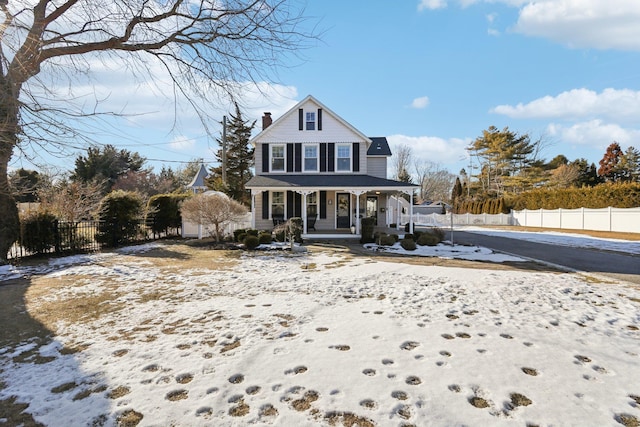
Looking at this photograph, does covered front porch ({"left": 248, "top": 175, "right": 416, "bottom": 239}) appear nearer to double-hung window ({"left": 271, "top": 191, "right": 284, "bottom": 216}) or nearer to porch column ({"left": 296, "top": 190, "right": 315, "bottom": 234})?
double-hung window ({"left": 271, "top": 191, "right": 284, "bottom": 216})

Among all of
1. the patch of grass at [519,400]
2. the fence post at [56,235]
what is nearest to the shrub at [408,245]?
the patch of grass at [519,400]

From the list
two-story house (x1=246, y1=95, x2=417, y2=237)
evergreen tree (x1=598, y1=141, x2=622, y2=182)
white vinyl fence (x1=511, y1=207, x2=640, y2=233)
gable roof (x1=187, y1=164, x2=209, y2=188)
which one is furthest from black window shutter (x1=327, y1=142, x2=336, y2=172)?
evergreen tree (x1=598, y1=141, x2=622, y2=182)

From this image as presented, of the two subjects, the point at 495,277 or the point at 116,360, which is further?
the point at 495,277

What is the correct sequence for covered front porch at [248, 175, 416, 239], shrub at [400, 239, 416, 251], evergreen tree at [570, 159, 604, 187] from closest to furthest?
1. shrub at [400, 239, 416, 251]
2. covered front porch at [248, 175, 416, 239]
3. evergreen tree at [570, 159, 604, 187]

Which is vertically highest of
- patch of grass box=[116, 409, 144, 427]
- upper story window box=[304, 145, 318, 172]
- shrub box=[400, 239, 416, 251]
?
upper story window box=[304, 145, 318, 172]

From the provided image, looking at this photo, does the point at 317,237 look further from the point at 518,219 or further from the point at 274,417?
the point at 518,219

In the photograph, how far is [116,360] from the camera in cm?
348

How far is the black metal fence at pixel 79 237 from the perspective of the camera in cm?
1062

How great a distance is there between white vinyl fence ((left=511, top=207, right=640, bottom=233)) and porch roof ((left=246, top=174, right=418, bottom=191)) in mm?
13956

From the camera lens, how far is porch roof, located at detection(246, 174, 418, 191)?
1562 centimetres

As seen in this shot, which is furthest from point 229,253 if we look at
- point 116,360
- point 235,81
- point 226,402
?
point 226,402

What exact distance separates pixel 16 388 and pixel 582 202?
30.7 metres

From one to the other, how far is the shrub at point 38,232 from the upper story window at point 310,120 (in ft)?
39.3

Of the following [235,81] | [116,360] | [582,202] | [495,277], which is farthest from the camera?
[582,202]
